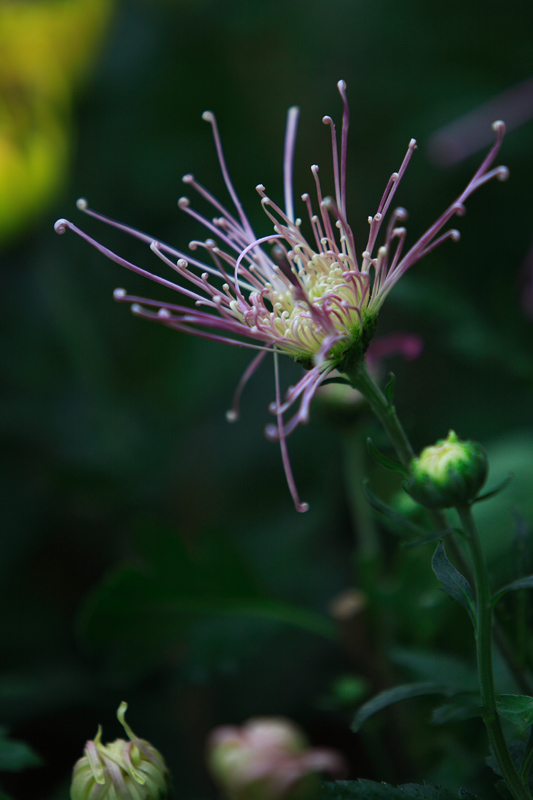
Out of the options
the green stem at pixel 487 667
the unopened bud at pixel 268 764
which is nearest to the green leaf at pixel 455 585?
the green stem at pixel 487 667

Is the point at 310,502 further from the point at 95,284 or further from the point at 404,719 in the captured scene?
A: the point at 95,284

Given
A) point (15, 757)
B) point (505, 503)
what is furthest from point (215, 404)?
point (15, 757)

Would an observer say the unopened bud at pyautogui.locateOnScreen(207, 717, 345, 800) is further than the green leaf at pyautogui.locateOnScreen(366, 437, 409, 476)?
Yes

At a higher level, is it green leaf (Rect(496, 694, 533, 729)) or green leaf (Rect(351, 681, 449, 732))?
green leaf (Rect(351, 681, 449, 732))

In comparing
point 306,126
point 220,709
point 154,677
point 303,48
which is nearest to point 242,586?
point 154,677

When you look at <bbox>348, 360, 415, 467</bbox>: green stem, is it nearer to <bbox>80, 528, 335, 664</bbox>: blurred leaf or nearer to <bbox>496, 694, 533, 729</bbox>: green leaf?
<bbox>496, 694, 533, 729</bbox>: green leaf

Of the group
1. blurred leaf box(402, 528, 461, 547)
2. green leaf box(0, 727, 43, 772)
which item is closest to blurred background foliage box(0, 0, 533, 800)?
green leaf box(0, 727, 43, 772)

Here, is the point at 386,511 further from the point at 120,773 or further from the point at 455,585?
the point at 120,773
